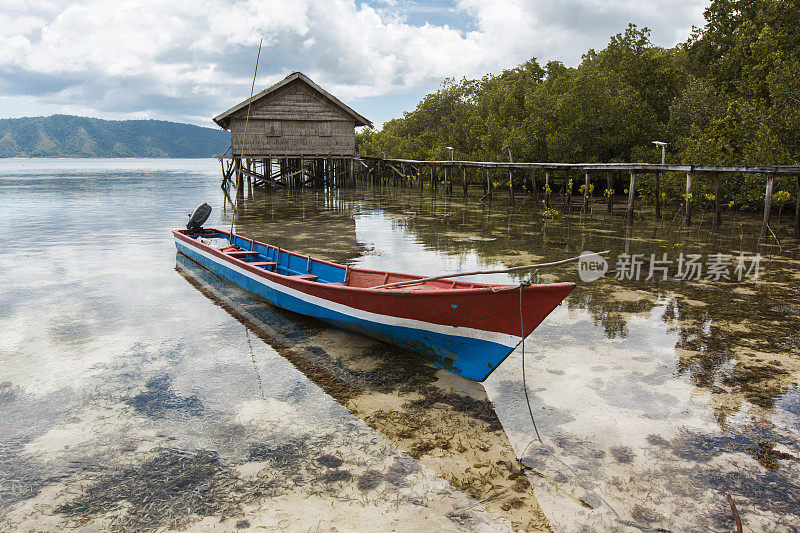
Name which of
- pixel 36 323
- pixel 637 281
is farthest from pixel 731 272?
pixel 36 323

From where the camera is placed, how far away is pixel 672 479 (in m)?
3.80

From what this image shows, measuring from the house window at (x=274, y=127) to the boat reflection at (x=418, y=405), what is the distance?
22.0 m

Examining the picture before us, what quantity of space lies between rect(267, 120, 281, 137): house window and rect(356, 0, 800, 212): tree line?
36.4ft

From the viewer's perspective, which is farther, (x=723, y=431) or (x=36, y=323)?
(x=36, y=323)

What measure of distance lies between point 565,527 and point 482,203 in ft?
70.1

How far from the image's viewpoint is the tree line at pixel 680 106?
51.2ft

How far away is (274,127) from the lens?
1095 inches

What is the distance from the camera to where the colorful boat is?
4809 millimetres

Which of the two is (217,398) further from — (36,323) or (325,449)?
(36,323)

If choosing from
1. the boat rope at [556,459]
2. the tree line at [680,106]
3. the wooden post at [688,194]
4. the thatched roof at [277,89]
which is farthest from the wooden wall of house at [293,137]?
the boat rope at [556,459]

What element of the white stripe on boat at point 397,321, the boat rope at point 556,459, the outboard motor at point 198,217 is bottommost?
the boat rope at point 556,459

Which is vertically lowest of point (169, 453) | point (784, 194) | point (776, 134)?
point (169, 453)

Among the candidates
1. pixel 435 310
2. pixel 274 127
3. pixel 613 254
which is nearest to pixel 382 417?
pixel 435 310

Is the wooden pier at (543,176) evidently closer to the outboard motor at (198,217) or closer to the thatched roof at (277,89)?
the thatched roof at (277,89)
